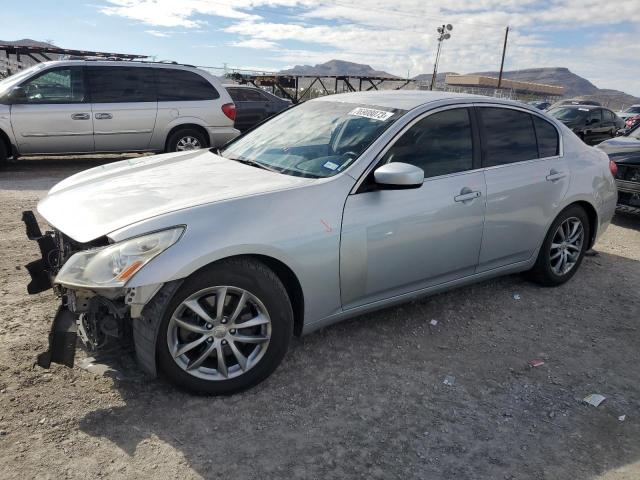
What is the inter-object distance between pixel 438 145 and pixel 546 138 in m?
1.35

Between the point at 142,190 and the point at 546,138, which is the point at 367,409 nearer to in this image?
the point at 142,190

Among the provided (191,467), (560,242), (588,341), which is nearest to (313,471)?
(191,467)

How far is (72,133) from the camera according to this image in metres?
8.73

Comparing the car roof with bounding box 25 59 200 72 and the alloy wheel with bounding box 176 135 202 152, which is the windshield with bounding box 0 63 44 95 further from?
the alloy wheel with bounding box 176 135 202 152

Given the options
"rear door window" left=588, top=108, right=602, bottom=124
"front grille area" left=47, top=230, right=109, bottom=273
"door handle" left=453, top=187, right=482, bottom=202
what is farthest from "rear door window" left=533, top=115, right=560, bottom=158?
"rear door window" left=588, top=108, right=602, bottom=124

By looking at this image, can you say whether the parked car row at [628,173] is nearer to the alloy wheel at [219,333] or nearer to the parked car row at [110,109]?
the parked car row at [110,109]

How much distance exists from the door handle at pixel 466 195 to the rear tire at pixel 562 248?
3.75ft

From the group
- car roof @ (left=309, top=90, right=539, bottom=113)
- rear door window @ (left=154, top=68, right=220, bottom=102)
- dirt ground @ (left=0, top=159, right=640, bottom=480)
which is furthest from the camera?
rear door window @ (left=154, top=68, right=220, bottom=102)

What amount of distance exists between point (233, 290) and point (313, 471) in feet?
3.25

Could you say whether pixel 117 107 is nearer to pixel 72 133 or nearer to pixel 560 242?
pixel 72 133

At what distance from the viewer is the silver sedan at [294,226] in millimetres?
2689

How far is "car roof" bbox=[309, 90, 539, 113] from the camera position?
12.5 feet

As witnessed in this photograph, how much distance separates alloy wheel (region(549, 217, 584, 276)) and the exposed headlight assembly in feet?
11.4

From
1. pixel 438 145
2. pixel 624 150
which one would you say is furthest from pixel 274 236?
pixel 624 150
